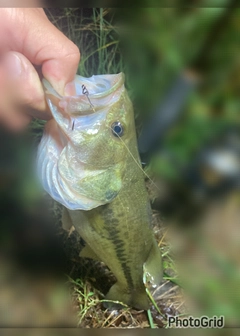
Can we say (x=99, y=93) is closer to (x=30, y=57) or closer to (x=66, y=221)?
(x=30, y=57)

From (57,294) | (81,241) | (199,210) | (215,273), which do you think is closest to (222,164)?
(199,210)

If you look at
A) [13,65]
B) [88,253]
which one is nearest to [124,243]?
[88,253]

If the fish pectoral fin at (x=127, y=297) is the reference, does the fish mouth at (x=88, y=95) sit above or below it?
above

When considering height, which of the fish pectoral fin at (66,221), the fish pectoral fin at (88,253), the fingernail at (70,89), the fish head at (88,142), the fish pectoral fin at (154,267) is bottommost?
the fish pectoral fin at (154,267)

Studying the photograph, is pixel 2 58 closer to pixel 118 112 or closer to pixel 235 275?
pixel 118 112

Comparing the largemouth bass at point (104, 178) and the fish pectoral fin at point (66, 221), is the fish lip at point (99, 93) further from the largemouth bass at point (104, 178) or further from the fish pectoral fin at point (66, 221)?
the fish pectoral fin at point (66, 221)

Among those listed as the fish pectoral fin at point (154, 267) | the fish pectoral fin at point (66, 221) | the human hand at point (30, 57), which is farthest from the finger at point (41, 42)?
the fish pectoral fin at point (154, 267)
